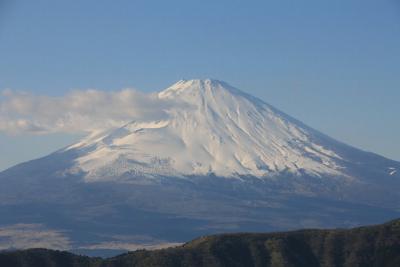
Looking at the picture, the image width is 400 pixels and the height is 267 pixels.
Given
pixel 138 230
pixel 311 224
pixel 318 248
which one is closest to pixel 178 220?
pixel 138 230

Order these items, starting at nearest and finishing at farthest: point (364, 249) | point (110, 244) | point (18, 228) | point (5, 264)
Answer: point (5, 264), point (364, 249), point (110, 244), point (18, 228)

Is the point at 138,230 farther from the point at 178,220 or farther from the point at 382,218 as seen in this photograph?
the point at 382,218

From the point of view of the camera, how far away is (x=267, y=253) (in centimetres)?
9012

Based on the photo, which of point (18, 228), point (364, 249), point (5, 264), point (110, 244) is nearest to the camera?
point (5, 264)

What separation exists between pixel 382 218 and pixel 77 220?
183 ft

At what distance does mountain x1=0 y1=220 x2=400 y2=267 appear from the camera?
3406 inches

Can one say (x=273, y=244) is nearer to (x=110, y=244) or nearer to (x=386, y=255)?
(x=386, y=255)

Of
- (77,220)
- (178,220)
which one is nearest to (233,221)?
(178,220)

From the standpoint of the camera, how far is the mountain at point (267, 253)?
86.5 meters

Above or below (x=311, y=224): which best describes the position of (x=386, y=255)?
below

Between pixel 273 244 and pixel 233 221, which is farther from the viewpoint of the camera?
pixel 233 221

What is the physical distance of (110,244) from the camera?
557 ft

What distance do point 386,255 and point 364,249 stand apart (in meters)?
3.33

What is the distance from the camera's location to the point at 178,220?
196 metres
